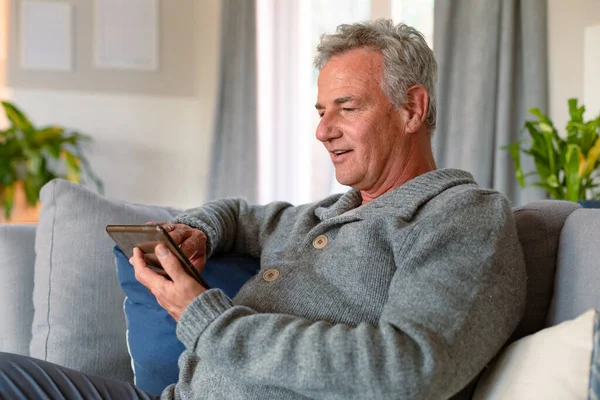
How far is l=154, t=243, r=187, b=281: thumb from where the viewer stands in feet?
4.22

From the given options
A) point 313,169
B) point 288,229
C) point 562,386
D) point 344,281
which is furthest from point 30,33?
point 562,386

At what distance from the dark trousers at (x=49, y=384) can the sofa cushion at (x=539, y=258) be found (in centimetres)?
75

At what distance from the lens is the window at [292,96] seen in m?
4.45

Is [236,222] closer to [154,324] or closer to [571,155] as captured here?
[154,324]

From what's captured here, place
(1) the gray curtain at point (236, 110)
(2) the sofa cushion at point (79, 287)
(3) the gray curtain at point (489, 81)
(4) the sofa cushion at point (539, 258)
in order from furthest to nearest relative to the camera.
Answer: (1) the gray curtain at point (236, 110) < (3) the gray curtain at point (489, 81) < (2) the sofa cushion at point (79, 287) < (4) the sofa cushion at point (539, 258)

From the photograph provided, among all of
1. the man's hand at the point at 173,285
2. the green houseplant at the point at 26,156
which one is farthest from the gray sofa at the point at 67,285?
the green houseplant at the point at 26,156

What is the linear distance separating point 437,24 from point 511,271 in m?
2.45

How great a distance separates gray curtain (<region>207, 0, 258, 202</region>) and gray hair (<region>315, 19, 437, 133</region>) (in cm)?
335

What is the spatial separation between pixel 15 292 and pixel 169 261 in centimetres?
82

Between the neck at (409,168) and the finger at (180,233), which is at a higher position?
the neck at (409,168)

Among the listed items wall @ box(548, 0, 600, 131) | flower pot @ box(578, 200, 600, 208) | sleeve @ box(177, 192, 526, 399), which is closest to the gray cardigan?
sleeve @ box(177, 192, 526, 399)

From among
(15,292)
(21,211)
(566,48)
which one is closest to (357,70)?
(15,292)

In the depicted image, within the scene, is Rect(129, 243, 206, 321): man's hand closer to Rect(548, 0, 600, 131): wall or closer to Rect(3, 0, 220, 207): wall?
Rect(548, 0, 600, 131): wall

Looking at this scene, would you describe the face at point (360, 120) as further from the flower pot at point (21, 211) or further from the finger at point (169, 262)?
the flower pot at point (21, 211)
